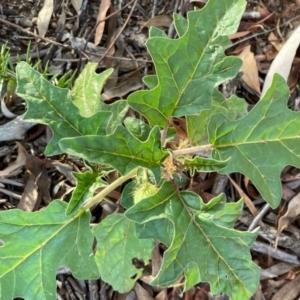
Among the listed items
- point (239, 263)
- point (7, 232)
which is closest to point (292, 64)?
point (239, 263)

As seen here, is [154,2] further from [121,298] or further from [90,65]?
[121,298]

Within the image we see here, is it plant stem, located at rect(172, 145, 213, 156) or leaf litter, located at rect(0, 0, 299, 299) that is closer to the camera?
plant stem, located at rect(172, 145, 213, 156)

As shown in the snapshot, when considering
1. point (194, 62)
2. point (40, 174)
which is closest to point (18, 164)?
point (40, 174)

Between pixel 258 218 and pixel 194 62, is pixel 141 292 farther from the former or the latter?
pixel 194 62

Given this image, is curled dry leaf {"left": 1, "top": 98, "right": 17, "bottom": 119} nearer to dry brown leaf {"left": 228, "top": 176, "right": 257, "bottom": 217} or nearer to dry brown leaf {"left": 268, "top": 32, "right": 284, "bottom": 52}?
dry brown leaf {"left": 228, "top": 176, "right": 257, "bottom": 217}

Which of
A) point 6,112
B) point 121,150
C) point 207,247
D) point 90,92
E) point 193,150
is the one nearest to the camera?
point 121,150

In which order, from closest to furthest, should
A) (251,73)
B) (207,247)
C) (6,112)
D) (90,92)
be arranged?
(207,247)
(90,92)
(6,112)
(251,73)

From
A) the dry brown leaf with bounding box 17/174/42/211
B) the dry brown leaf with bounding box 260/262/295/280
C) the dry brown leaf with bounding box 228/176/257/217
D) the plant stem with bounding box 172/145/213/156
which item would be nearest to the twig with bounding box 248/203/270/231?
the dry brown leaf with bounding box 228/176/257/217
